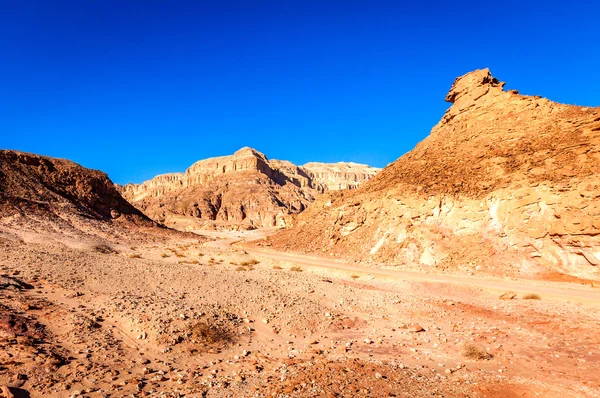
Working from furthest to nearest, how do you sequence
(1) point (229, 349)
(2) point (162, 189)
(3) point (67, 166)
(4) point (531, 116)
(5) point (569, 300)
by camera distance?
(2) point (162, 189) → (3) point (67, 166) → (4) point (531, 116) → (5) point (569, 300) → (1) point (229, 349)

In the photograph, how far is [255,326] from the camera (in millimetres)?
10469

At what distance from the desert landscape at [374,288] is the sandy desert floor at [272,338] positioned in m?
0.06

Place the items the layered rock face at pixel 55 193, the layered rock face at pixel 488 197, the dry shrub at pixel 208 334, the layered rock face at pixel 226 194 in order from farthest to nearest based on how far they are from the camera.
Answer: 1. the layered rock face at pixel 226 194
2. the layered rock face at pixel 55 193
3. the layered rock face at pixel 488 197
4. the dry shrub at pixel 208 334

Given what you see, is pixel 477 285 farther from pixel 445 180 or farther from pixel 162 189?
pixel 162 189

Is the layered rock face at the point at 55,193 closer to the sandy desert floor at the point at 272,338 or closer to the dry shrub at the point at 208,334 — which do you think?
the sandy desert floor at the point at 272,338

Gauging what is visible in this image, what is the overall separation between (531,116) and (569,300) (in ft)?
62.5

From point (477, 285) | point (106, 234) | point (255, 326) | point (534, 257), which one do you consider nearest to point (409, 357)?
point (255, 326)

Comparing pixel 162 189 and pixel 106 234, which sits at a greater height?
pixel 162 189

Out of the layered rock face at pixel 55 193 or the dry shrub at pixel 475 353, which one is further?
the layered rock face at pixel 55 193

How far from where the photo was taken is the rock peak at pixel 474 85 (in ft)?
110

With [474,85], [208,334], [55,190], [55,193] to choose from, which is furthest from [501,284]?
[55,190]

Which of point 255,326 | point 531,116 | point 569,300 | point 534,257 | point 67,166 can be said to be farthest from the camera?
point 67,166

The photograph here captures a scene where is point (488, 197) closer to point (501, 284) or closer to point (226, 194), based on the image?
point (501, 284)

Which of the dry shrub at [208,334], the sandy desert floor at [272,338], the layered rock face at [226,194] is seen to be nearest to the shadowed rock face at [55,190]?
the sandy desert floor at [272,338]
